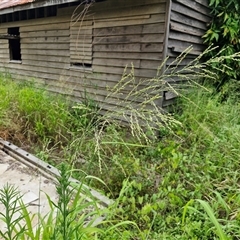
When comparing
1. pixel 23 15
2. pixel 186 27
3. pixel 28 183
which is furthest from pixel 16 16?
pixel 28 183

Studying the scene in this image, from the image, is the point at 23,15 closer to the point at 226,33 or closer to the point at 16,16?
the point at 16,16

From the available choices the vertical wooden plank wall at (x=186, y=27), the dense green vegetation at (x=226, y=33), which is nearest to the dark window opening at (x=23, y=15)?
the vertical wooden plank wall at (x=186, y=27)

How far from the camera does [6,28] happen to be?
6.81 meters

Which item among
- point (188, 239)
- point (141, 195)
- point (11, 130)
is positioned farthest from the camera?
point (11, 130)

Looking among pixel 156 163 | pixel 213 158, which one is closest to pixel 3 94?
pixel 156 163

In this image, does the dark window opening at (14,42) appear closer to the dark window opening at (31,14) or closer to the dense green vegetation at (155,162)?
the dark window opening at (31,14)

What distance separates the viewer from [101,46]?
4.38 metres

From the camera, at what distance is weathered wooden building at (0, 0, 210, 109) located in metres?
3.62

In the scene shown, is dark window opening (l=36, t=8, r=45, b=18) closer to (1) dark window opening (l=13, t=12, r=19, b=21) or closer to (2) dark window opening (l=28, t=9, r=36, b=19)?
(2) dark window opening (l=28, t=9, r=36, b=19)

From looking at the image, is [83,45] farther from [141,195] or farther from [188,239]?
[188,239]

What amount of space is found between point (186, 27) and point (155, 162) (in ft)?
8.69

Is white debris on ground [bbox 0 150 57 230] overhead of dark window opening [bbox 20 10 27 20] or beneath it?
beneath

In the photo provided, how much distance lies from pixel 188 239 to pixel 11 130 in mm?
3027

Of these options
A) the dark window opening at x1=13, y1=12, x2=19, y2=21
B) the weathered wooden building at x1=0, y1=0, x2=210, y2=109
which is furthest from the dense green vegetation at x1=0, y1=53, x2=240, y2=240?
the dark window opening at x1=13, y1=12, x2=19, y2=21
